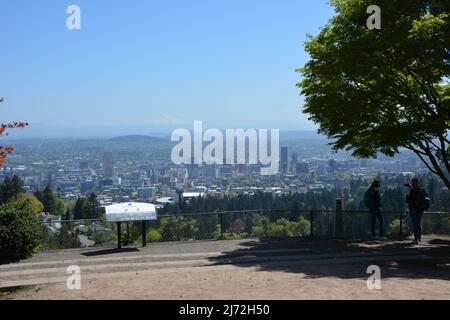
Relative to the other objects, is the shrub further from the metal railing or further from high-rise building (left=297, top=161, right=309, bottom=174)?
high-rise building (left=297, top=161, right=309, bottom=174)

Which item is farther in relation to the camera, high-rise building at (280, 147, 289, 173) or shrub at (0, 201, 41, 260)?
high-rise building at (280, 147, 289, 173)

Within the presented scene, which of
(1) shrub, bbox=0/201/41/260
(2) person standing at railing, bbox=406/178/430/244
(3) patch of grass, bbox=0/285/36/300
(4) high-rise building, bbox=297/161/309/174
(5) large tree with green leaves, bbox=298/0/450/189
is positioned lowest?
(3) patch of grass, bbox=0/285/36/300

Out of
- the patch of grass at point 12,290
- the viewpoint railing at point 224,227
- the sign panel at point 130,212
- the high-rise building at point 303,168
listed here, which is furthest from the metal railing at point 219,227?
the high-rise building at point 303,168

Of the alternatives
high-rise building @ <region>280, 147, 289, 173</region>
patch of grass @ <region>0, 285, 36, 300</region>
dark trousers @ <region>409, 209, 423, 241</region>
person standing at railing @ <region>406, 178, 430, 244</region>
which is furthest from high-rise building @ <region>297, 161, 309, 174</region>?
patch of grass @ <region>0, 285, 36, 300</region>

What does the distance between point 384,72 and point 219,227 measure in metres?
7.69

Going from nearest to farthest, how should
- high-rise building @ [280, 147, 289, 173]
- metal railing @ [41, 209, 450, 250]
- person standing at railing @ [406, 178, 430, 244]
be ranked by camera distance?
person standing at railing @ [406, 178, 430, 244] < metal railing @ [41, 209, 450, 250] < high-rise building @ [280, 147, 289, 173]

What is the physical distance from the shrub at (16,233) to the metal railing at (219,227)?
1936mm

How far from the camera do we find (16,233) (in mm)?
13375

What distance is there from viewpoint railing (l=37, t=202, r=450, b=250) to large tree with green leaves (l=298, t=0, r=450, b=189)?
3079 mm

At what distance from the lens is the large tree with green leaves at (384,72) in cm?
1477

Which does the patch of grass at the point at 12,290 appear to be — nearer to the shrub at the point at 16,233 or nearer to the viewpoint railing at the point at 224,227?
the shrub at the point at 16,233

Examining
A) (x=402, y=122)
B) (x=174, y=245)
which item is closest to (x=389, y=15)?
(x=402, y=122)

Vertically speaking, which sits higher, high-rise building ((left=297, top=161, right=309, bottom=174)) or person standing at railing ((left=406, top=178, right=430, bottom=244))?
high-rise building ((left=297, top=161, right=309, bottom=174))

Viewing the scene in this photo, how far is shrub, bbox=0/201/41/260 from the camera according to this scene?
1332cm
